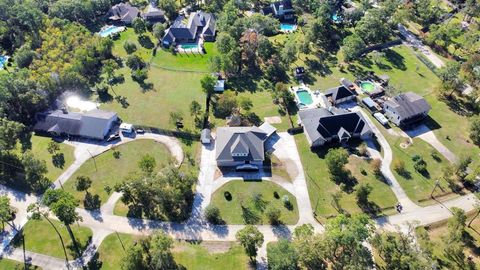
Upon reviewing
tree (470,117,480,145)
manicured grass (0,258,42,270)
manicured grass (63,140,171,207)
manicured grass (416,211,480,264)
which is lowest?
manicured grass (0,258,42,270)

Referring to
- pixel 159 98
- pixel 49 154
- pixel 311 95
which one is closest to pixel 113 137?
pixel 49 154

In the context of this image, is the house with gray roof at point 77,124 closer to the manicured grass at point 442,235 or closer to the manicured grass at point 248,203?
the manicured grass at point 248,203

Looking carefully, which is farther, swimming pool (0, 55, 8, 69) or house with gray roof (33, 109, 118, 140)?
swimming pool (0, 55, 8, 69)

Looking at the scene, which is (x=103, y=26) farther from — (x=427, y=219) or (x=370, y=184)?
(x=427, y=219)

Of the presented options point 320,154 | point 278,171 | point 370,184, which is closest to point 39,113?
point 278,171

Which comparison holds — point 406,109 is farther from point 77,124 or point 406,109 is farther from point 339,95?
point 77,124

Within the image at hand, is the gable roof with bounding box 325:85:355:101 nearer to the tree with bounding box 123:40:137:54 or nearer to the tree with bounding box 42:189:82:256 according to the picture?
the tree with bounding box 123:40:137:54

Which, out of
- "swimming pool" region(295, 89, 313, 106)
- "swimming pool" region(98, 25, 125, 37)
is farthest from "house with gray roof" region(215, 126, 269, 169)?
"swimming pool" region(98, 25, 125, 37)
